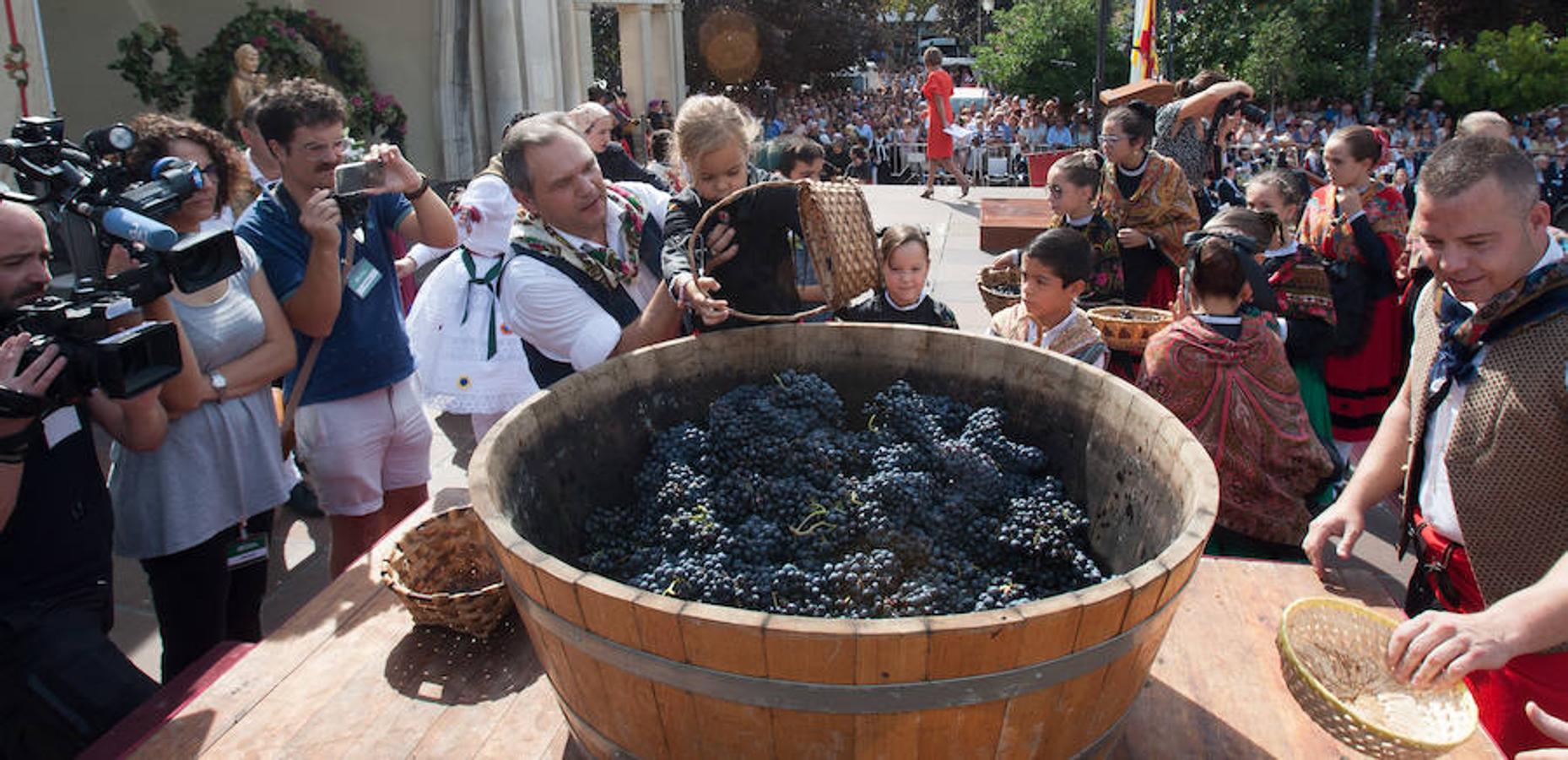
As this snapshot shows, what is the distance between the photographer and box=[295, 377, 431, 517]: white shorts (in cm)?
307

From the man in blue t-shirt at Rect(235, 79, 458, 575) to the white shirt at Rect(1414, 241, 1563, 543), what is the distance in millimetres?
3039

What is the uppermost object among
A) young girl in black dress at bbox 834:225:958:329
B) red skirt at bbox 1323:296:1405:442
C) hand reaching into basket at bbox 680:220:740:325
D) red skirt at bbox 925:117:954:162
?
red skirt at bbox 925:117:954:162

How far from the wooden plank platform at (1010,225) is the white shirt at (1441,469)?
5.16 metres

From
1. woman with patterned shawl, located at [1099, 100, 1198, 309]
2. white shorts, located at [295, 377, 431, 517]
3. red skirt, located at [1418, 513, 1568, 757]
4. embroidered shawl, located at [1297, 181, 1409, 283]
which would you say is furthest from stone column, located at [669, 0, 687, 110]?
red skirt, located at [1418, 513, 1568, 757]

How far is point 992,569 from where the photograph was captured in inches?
68.4

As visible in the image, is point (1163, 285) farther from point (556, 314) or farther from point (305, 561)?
point (305, 561)

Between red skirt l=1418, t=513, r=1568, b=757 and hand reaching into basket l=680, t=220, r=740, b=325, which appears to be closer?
red skirt l=1418, t=513, r=1568, b=757

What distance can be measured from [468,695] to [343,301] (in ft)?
5.80

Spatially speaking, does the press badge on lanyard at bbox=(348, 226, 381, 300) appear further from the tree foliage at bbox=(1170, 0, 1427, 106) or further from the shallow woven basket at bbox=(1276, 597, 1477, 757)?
the tree foliage at bbox=(1170, 0, 1427, 106)

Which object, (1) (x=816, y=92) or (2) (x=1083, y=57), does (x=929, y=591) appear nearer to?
(2) (x=1083, y=57)

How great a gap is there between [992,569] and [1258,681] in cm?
57

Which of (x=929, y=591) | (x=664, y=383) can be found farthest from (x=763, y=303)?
(x=929, y=591)

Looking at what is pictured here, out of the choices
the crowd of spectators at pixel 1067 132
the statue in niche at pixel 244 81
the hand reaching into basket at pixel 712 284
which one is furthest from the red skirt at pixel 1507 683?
the crowd of spectators at pixel 1067 132

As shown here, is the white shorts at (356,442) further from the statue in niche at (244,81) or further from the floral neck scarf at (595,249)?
the statue in niche at (244,81)
